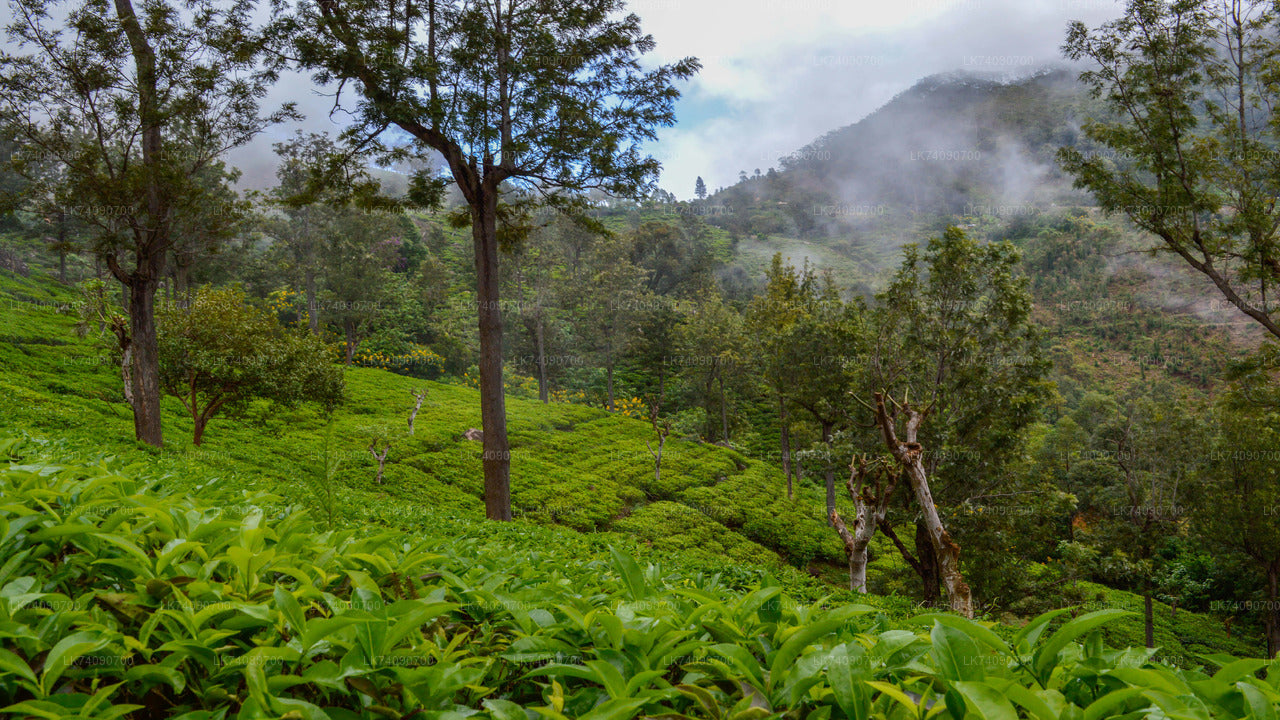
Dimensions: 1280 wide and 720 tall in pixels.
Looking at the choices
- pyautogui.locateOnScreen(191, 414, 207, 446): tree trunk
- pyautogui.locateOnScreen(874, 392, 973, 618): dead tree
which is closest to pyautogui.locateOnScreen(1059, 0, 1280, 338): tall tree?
pyautogui.locateOnScreen(874, 392, 973, 618): dead tree

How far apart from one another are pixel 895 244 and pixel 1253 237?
109 metres

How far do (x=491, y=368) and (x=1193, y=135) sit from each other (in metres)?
12.4

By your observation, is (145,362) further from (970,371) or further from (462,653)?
(970,371)

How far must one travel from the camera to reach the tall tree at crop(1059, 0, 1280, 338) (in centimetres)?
1006

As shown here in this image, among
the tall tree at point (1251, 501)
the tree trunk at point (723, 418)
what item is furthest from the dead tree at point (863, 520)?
the tree trunk at point (723, 418)

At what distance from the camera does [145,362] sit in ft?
35.6

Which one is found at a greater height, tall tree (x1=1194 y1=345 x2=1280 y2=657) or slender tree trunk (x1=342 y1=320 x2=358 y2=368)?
slender tree trunk (x1=342 y1=320 x2=358 y2=368)

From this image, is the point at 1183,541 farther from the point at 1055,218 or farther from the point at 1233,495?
the point at 1055,218

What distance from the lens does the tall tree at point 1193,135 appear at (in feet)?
33.0

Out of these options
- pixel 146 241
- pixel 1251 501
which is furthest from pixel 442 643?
pixel 1251 501

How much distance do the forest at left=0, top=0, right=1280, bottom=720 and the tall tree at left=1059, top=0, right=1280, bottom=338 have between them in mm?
75

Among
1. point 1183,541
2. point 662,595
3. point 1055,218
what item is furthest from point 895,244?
point 662,595

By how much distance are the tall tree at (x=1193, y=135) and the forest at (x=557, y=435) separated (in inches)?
2.9

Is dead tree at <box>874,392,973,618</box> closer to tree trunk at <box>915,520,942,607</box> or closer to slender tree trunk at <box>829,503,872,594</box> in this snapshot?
slender tree trunk at <box>829,503,872,594</box>
